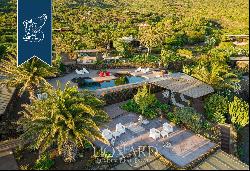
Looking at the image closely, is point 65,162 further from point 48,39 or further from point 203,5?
point 203,5

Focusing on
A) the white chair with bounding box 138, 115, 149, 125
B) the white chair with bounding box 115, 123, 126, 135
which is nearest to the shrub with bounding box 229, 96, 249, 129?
the white chair with bounding box 138, 115, 149, 125

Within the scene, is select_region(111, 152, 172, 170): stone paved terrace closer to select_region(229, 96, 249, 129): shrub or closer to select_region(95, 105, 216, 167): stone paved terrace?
select_region(95, 105, 216, 167): stone paved terrace

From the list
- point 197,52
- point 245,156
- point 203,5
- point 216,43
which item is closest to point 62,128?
point 245,156

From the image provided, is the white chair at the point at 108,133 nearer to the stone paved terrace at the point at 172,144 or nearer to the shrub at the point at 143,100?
the stone paved terrace at the point at 172,144

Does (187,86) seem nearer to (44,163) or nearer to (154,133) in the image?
(154,133)

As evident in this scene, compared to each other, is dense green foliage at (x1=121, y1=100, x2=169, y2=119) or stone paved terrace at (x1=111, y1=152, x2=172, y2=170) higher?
dense green foliage at (x1=121, y1=100, x2=169, y2=119)

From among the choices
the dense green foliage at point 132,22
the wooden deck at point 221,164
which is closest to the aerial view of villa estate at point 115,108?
the wooden deck at point 221,164
